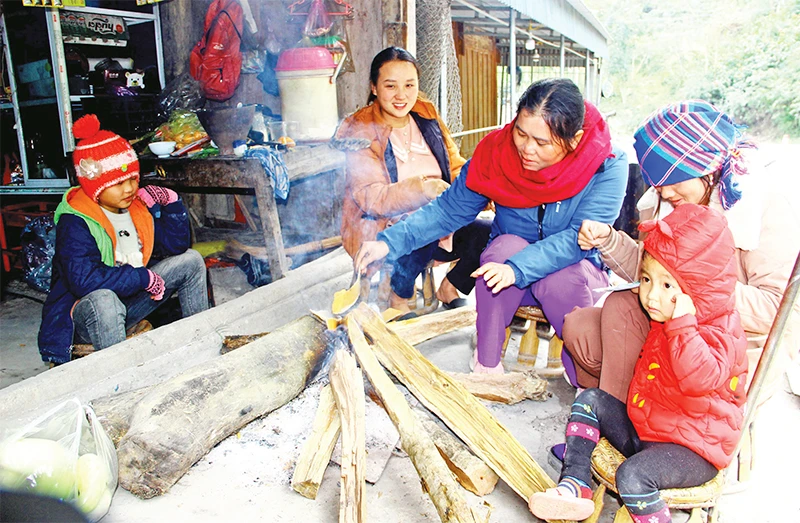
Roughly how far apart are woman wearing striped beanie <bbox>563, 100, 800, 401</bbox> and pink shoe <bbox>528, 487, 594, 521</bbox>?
563 millimetres

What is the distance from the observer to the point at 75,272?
9.64ft

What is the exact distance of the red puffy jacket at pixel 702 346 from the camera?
5.76 ft

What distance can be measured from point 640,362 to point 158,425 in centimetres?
178

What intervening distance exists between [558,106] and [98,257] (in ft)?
7.85

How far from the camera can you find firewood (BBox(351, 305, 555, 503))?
2148 millimetres

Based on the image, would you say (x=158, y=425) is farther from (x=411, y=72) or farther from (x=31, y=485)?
(x=411, y=72)

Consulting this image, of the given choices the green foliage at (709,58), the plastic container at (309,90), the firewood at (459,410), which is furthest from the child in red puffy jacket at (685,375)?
the green foliage at (709,58)

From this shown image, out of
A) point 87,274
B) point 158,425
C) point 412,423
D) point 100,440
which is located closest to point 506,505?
point 412,423

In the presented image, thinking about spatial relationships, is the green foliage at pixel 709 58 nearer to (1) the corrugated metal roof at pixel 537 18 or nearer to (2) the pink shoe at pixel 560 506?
(1) the corrugated metal roof at pixel 537 18

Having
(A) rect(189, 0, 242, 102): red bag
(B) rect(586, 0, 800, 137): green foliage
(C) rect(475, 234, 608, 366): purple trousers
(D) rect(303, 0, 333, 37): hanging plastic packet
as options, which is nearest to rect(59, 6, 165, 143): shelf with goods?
(A) rect(189, 0, 242, 102): red bag

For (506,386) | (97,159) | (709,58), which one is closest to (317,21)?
(97,159)

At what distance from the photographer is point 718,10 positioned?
33.9m

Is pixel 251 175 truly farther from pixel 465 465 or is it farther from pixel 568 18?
pixel 568 18

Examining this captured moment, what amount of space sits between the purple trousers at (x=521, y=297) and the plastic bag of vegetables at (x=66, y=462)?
5.71 ft
